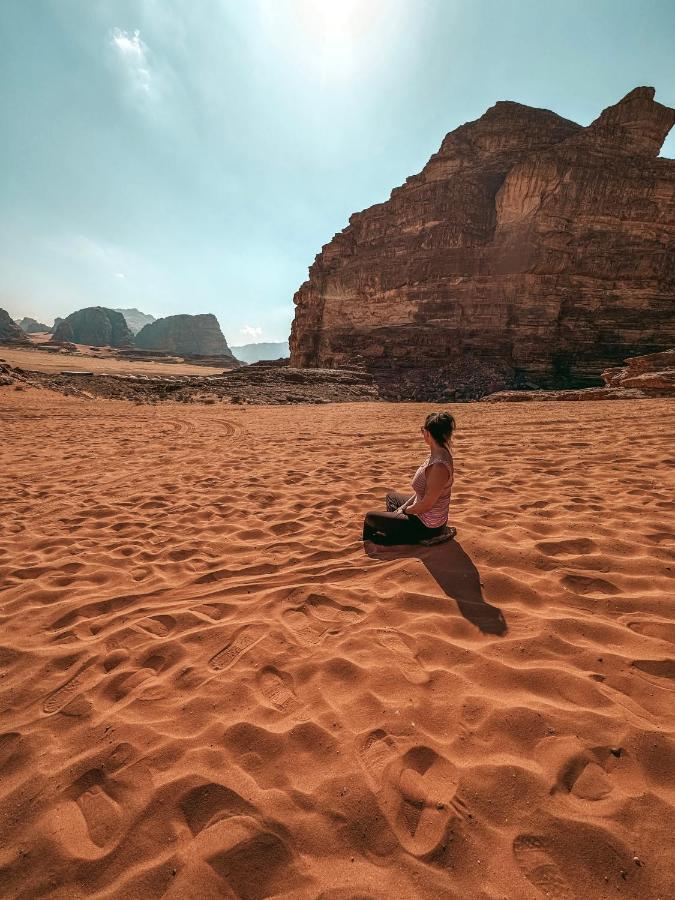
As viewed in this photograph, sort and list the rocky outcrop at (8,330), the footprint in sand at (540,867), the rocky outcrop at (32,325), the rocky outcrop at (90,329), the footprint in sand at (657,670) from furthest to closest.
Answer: the rocky outcrop at (32,325) → the rocky outcrop at (90,329) → the rocky outcrop at (8,330) → the footprint in sand at (657,670) → the footprint in sand at (540,867)

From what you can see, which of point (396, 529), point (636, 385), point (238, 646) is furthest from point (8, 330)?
point (238, 646)

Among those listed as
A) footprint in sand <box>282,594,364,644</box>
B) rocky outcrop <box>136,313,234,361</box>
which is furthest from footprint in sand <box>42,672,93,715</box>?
rocky outcrop <box>136,313,234,361</box>

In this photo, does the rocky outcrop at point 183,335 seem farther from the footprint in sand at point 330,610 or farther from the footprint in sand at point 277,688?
the footprint in sand at point 277,688

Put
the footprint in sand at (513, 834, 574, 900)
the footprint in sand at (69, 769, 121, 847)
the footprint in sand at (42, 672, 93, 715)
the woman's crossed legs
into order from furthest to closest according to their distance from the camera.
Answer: the woman's crossed legs → the footprint in sand at (42, 672, 93, 715) → the footprint in sand at (69, 769, 121, 847) → the footprint in sand at (513, 834, 574, 900)

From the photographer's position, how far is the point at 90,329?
120m

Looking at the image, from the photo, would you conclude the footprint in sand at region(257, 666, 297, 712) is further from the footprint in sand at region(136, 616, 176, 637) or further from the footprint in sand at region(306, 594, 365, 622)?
the footprint in sand at region(136, 616, 176, 637)

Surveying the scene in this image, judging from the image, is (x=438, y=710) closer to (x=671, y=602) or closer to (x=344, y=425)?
(x=671, y=602)

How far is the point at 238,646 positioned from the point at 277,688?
487 millimetres

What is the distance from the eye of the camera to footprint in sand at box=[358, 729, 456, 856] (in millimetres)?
1512

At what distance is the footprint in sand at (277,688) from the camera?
216 centimetres

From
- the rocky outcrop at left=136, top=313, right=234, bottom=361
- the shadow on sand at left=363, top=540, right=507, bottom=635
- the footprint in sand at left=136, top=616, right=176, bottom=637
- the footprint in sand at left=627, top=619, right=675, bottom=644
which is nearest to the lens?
the footprint in sand at left=627, top=619, right=675, bottom=644

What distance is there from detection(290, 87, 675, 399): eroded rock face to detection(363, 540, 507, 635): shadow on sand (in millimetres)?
29393

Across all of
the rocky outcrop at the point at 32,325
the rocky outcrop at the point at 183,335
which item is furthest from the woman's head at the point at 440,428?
the rocky outcrop at the point at 32,325

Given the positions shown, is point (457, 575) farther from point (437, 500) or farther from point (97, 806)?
point (97, 806)
